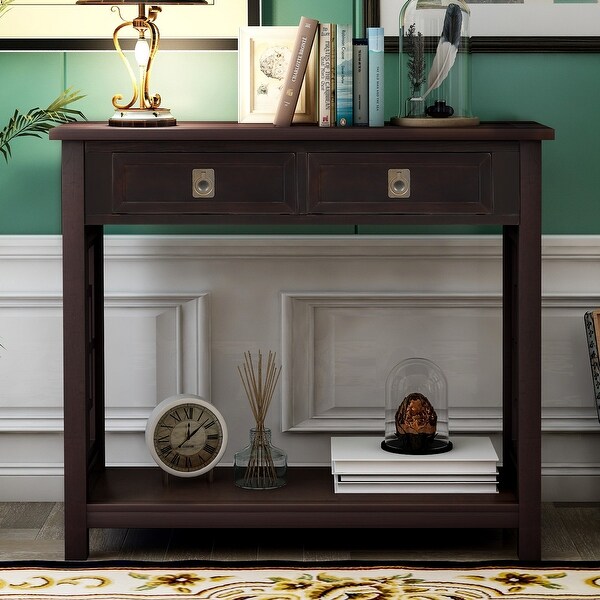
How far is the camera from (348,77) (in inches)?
88.5

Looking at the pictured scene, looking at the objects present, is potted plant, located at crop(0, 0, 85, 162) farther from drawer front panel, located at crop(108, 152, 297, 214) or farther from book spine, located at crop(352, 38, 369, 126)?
book spine, located at crop(352, 38, 369, 126)

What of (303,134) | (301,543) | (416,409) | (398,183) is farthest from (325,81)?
(301,543)

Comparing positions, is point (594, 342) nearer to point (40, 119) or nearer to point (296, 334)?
point (296, 334)

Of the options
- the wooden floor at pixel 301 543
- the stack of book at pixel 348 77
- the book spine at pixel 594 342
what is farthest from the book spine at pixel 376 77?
the wooden floor at pixel 301 543

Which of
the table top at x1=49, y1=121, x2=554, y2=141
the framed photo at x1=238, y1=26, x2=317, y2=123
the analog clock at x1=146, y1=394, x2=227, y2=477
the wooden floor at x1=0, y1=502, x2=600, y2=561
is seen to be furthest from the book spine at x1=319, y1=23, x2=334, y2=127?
the wooden floor at x1=0, y1=502, x2=600, y2=561

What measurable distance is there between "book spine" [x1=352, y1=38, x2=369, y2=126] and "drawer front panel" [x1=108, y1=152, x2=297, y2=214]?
21 cm

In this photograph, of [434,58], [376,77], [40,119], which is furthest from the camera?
[40,119]

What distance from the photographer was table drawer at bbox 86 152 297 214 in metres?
2.15

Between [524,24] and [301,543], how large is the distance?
1.38 metres

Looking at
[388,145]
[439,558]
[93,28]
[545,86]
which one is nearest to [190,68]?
[93,28]

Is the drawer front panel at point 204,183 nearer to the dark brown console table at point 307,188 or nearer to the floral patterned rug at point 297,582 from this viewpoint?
the dark brown console table at point 307,188

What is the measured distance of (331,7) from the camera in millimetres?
2584

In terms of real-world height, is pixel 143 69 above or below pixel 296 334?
above

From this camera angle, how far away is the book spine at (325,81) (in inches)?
88.5
